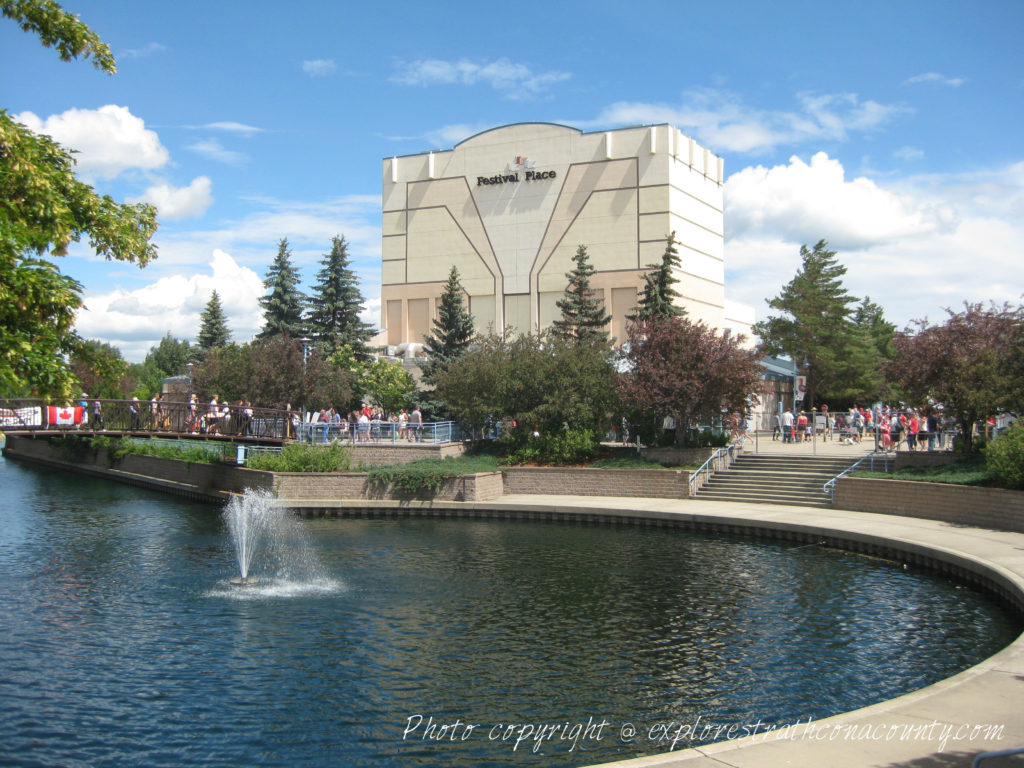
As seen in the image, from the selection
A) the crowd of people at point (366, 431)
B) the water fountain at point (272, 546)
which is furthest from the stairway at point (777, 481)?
the water fountain at point (272, 546)

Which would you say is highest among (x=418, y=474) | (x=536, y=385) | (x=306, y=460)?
(x=536, y=385)

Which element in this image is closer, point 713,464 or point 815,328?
point 713,464

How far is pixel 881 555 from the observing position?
22203mm

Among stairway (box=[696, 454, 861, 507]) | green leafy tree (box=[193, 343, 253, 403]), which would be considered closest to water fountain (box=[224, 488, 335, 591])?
green leafy tree (box=[193, 343, 253, 403])

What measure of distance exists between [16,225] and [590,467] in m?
26.7

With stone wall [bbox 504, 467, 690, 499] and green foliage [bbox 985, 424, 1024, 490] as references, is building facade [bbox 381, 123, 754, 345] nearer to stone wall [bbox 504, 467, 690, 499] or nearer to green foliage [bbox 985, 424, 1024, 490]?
stone wall [bbox 504, 467, 690, 499]

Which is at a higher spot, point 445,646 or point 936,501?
point 936,501

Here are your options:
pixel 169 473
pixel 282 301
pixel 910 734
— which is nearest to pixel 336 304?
pixel 282 301

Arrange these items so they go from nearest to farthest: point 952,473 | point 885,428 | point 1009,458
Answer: point 1009,458 < point 952,473 < point 885,428

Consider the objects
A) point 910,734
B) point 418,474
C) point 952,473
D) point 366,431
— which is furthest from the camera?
point 366,431

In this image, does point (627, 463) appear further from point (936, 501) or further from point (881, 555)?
point (881, 555)

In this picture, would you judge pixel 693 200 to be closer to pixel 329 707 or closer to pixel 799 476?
pixel 799 476

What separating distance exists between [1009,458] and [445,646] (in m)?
16.6

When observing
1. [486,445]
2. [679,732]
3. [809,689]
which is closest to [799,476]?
[486,445]
